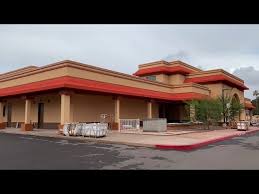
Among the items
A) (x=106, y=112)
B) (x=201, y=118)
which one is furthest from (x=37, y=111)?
(x=201, y=118)

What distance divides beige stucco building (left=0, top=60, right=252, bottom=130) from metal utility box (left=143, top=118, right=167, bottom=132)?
3.49 m

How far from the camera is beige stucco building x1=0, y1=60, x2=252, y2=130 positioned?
22.7 meters

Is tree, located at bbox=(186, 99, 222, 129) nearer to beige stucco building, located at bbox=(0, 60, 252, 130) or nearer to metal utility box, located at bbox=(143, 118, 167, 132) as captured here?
beige stucco building, located at bbox=(0, 60, 252, 130)

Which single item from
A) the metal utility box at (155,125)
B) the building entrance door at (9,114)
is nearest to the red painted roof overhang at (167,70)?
the metal utility box at (155,125)

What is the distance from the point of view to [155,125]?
75.0ft

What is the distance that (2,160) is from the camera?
9.25 meters

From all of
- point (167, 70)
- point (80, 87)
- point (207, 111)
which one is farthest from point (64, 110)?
point (167, 70)

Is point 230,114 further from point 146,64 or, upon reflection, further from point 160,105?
point 146,64

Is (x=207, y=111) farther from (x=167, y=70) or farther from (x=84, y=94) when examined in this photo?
(x=167, y=70)

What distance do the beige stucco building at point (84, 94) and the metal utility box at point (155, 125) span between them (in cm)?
349

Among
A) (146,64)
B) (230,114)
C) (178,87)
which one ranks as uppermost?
(146,64)

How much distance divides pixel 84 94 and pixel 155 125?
7.62 metres
